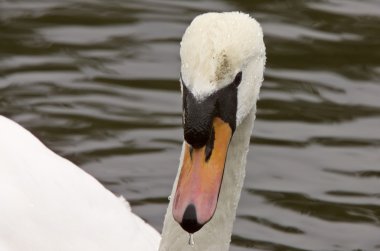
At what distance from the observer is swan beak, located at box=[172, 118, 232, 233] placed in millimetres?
5250

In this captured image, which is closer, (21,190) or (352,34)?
(21,190)

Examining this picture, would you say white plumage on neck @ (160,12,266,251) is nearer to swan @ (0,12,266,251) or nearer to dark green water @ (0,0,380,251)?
swan @ (0,12,266,251)

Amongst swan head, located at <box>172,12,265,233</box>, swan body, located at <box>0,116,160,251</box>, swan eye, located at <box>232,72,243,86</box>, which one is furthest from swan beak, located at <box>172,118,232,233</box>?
swan body, located at <box>0,116,160,251</box>

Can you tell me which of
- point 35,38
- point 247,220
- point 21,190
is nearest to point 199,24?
point 21,190

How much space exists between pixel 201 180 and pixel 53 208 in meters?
1.41

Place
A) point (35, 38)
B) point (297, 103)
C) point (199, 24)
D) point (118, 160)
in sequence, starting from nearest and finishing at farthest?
point (199, 24), point (118, 160), point (297, 103), point (35, 38)

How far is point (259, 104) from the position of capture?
8992 millimetres

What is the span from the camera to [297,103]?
899 centimetres

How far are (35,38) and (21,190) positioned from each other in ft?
11.2

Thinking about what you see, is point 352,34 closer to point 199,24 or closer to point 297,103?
point 297,103

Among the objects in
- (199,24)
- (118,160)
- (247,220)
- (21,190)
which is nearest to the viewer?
(199,24)

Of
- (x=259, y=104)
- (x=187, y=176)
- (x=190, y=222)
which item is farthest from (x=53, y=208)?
(x=259, y=104)

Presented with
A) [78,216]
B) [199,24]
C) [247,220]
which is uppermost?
[199,24]

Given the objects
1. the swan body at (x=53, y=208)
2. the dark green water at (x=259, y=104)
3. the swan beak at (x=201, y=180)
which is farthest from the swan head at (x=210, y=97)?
the dark green water at (x=259, y=104)
